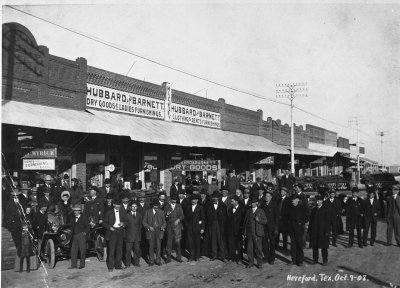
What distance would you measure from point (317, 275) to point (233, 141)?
1527cm

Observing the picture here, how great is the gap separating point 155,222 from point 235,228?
1.95 meters

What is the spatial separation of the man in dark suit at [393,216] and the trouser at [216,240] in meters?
5.13

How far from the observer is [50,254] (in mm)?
8914

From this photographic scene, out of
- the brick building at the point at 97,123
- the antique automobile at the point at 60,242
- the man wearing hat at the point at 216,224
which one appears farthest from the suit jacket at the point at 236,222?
the brick building at the point at 97,123

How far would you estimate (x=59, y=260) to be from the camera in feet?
31.7

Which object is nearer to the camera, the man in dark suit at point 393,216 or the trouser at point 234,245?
the trouser at point 234,245

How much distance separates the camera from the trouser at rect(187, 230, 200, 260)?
976 centimetres

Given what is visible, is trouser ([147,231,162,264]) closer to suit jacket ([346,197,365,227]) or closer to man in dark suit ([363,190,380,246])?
suit jacket ([346,197,365,227])

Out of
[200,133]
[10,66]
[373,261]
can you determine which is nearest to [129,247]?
[373,261]

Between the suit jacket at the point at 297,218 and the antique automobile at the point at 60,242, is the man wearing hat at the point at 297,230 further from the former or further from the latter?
the antique automobile at the point at 60,242

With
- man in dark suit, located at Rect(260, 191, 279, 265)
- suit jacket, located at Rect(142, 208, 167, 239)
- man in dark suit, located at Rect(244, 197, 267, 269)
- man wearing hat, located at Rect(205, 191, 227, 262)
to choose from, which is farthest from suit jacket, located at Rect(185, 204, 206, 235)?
man in dark suit, located at Rect(260, 191, 279, 265)

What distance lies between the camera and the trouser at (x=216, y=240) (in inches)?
380

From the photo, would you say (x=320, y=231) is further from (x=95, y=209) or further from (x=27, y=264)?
(x=27, y=264)

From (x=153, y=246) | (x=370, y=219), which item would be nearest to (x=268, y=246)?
(x=153, y=246)
